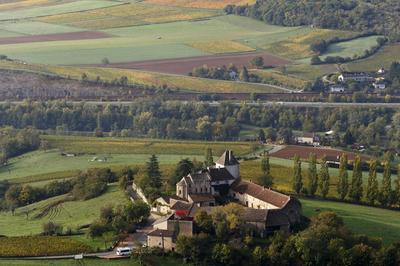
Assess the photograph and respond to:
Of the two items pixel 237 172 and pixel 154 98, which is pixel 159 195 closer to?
pixel 237 172

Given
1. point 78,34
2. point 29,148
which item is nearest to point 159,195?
point 29,148

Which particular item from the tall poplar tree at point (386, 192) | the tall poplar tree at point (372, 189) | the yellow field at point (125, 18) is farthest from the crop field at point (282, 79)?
the tall poplar tree at point (386, 192)

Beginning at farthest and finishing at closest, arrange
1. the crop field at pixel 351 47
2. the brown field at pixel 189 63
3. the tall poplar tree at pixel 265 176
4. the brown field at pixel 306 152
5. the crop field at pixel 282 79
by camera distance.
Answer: the crop field at pixel 351 47
the brown field at pixel 189 63
the crop field at pixel 282 79
the brown field at pixel 306 152
the tall poplar tree at pixel 265 176

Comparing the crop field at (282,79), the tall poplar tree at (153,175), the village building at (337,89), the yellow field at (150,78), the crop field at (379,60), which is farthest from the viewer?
the crop field at (379,60)

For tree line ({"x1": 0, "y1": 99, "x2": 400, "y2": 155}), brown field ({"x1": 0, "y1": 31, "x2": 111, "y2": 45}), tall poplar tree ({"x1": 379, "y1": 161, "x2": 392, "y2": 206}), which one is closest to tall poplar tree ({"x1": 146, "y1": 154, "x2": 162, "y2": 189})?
tall poplar tree ({"x1": 379, "y1": 161, "x2": 392, "y2": 206})

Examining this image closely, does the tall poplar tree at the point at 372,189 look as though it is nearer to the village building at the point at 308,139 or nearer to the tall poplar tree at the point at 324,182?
the tall poplar tree at the point at 324,182

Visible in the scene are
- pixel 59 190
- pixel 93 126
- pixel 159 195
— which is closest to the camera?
pixel 159 195

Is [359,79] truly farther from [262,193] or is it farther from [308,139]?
[262,193]
